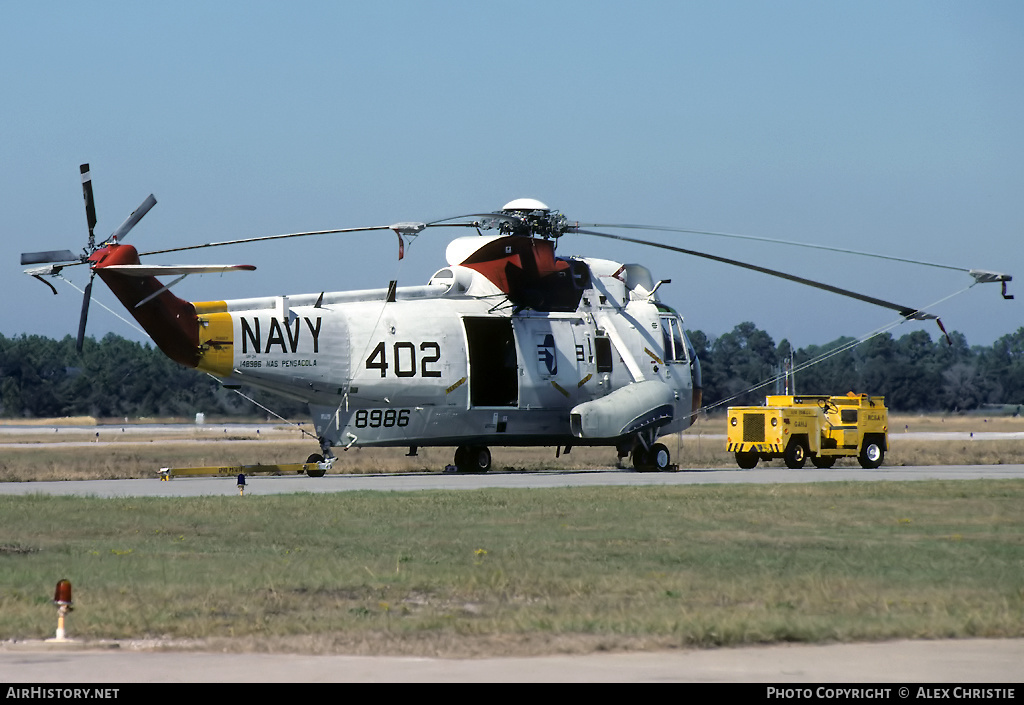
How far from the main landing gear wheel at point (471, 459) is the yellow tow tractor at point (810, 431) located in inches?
312

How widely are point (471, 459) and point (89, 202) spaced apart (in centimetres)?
1379

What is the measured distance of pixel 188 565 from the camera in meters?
16.8

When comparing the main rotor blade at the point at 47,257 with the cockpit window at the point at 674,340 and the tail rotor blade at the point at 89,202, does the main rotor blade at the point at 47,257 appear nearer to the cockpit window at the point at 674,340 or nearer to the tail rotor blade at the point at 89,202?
the tail rotor blade at the point at 89,202

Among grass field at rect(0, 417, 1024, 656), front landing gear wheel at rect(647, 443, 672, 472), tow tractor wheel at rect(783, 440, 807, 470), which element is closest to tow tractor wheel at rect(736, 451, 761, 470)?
tow tractor wheel at rect(783, 440, 807, 470)

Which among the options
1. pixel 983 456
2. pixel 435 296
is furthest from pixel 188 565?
pixel 983 456

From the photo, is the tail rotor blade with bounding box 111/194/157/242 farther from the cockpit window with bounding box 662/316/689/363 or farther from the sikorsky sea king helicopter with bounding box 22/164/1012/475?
the cockpit window with bounding box 662/316/689/363

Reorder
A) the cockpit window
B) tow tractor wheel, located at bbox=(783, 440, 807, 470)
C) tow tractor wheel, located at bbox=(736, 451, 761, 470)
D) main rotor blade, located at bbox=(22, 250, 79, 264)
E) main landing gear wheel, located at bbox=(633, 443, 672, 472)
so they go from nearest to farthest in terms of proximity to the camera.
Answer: main rotor blade, located at bbox=(22, 250, 79, 264) → main landing gear wheel, located at bbox=(633, 443, 672, 472) → tow tractor wheel, located at bbox=(783, 440, 807, 470) → the cockpit window → tow tractor wheel, located at bbox=(736, 451, 761, 470)

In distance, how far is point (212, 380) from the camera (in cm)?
11425

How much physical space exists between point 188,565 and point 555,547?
16.4 feet

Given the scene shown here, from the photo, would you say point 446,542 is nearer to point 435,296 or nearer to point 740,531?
point 740,531

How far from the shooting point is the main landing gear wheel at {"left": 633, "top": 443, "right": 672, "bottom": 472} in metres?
40.2

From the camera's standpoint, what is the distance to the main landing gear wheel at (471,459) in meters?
39.7

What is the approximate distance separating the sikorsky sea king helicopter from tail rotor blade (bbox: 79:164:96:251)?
0.03 metres
